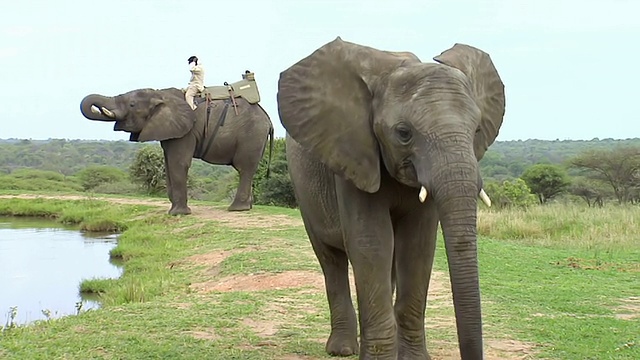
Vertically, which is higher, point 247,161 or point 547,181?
point 247,161

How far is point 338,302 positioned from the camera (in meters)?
5.70

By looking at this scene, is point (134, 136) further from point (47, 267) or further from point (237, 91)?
point (47, 267)

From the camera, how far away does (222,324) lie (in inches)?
261

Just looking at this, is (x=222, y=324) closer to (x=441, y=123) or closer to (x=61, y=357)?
(x=61, y=357)

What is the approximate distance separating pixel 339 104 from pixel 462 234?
1209 millimetres

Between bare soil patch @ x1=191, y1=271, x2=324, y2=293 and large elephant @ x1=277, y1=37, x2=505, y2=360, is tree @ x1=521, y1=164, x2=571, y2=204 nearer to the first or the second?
bare soil patch @ x1=191, y1=271, x2=324, y2=293

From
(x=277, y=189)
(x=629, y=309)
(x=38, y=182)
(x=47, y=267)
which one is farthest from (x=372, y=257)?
(x=38, y=182)

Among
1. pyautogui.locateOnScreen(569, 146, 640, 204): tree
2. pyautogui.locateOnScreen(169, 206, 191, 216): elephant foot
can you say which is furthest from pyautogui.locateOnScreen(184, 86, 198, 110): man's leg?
pyautogui.locateOnScreen(569, 146, 640, 204): tree

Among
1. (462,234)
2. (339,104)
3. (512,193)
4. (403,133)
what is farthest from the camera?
(512,193)

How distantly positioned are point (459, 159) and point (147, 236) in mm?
11724

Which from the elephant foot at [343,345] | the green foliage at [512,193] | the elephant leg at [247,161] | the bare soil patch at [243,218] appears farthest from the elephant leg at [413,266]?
Answer: the green foliage at [512,193]

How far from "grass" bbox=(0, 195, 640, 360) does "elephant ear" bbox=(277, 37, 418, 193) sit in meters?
1.77

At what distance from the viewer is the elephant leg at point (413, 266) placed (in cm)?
480

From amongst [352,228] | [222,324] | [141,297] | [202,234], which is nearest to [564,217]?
[202,234]
